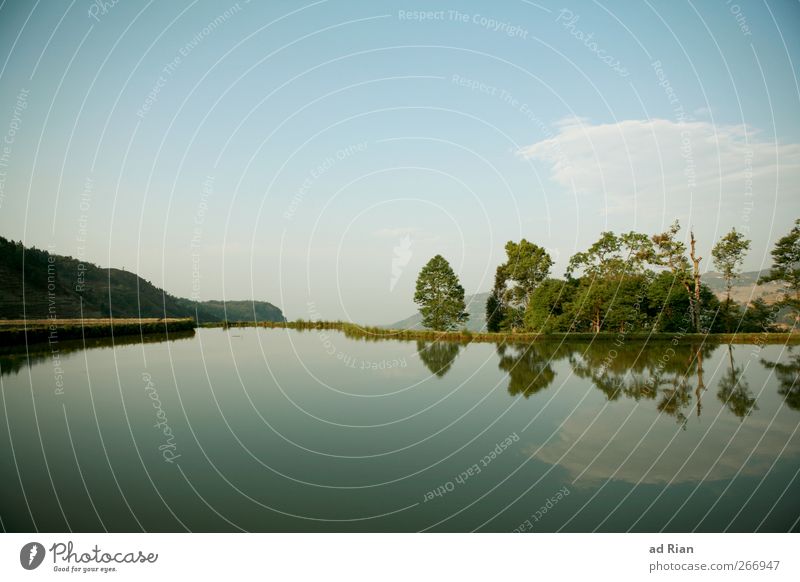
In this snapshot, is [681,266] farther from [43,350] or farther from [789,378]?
[43,350]

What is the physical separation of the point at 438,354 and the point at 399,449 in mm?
15196

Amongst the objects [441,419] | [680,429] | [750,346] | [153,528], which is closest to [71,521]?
[153,528]

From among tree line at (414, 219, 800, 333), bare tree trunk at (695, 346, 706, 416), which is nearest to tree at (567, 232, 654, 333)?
tree line at (414, 219, 800, 333)

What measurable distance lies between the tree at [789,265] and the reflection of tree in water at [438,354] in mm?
17622

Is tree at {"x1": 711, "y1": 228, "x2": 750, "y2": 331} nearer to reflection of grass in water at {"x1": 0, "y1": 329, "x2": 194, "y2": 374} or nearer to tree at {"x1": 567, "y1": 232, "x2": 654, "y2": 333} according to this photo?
tree at {"x1": 567, "y1": 232, "x2": 654, "y2": 333}

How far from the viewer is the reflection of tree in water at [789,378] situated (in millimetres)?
13473

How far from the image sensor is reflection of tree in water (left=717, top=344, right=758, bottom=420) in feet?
40.9

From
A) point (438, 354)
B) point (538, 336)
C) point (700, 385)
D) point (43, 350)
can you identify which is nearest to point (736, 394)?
point (700, 385)

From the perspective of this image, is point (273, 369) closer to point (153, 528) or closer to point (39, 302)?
point (153, 528)

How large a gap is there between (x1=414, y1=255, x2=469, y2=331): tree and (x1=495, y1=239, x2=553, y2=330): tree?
3.45 metres

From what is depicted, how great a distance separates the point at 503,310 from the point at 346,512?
3310 cm

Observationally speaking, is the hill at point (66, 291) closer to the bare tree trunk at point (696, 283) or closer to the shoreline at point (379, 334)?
the shoreline at point (379, 334)

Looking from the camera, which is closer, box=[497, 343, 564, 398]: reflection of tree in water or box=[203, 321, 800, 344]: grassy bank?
box=[497, 343, 564, 398]: reflection of tree in water

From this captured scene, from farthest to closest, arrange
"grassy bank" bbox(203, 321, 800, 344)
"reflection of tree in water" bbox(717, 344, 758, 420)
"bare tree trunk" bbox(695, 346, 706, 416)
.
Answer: "grassy bank" bbox(203, 321, 800, 344) → "bare tree trunk" bbox(695, 346, 706, 416) → "reflection of tree in water" bbox(717, 344, 758, 420)
